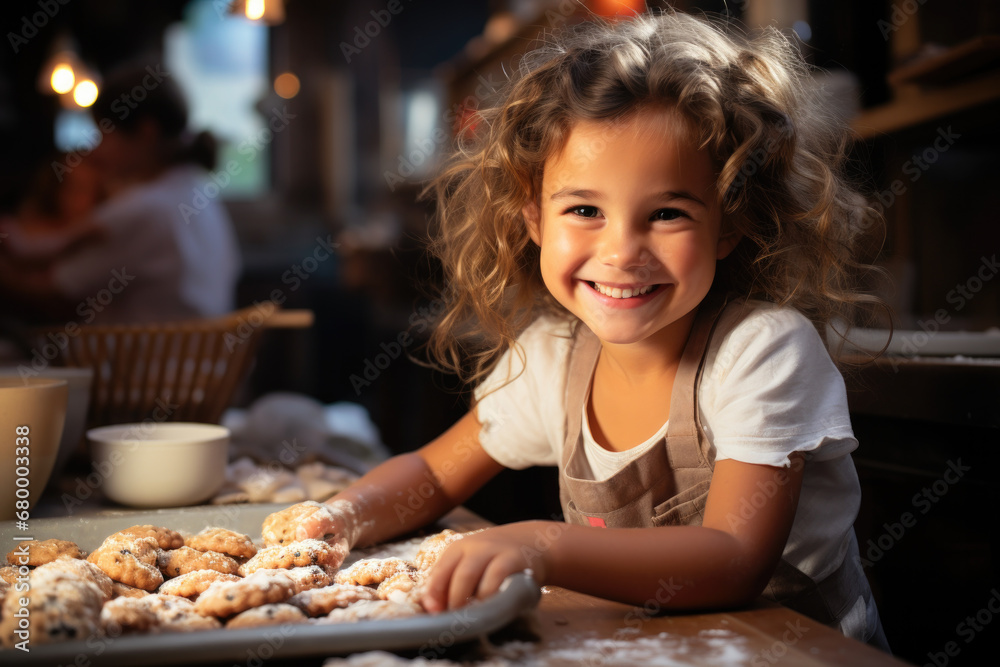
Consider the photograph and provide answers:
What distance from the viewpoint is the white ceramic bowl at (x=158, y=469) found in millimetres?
967

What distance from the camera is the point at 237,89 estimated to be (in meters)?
6.08

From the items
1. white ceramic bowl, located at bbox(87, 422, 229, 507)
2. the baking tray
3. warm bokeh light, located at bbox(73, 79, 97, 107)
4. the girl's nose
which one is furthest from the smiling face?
warm bokeh light, located at bbox(73, 79, 97, 107)

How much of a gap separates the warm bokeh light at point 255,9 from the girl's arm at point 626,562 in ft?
5.35

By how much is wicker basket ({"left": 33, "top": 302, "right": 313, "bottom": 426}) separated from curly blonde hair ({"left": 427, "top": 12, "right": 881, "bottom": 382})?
1.33 ft

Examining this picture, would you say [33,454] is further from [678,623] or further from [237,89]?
[237,89]

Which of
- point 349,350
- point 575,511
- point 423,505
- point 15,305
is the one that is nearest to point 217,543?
point 423,505

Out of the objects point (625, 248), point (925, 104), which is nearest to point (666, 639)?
point (625, 248)

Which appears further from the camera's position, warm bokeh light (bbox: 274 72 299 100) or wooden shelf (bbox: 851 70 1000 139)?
warm bokeh light (bbox: 274 72 299 100)

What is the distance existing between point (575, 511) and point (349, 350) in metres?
4.44

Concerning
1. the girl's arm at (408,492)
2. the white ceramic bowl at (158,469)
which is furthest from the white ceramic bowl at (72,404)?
the girl's arm at (408,492)

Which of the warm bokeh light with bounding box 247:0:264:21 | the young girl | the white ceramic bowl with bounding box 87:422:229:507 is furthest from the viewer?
the warm bokeh light with bounding box 247:0:264:21

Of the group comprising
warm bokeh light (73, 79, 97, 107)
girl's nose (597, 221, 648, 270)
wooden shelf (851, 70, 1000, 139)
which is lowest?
girl's nose (597, 221, 648, 270)

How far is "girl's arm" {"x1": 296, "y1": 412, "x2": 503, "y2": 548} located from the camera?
0.85 metres

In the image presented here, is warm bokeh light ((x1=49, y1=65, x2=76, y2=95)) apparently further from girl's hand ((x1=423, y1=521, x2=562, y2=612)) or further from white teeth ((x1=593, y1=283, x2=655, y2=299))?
girl's hand ((x1=423, y1=521, x2=562, y2=612))
